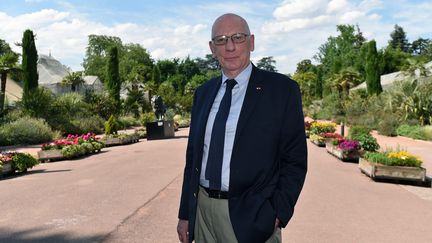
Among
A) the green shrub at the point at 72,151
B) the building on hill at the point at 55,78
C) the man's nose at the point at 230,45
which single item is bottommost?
the green shrub at the point at 72,151

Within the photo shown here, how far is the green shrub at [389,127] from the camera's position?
24.0 m

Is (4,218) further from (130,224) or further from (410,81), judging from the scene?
(410,81)

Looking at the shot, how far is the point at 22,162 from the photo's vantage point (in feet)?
39.4

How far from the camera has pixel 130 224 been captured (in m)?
6.41

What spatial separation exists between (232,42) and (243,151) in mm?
714

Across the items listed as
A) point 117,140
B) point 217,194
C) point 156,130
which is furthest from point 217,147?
point 156,130

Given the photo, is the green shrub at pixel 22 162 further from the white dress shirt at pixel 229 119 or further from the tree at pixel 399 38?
the tree at pixel 399 38

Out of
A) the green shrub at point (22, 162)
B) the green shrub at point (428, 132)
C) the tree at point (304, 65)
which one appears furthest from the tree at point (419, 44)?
the green shrub at point (22, 162)

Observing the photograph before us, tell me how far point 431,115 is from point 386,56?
45810 millimetres

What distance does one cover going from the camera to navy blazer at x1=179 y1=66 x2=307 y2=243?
243 cm

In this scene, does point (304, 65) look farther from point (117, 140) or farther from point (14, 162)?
point (14, 162)

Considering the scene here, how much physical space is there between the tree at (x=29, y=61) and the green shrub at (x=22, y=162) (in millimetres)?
16538

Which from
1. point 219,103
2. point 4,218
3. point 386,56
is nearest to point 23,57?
point 4,218

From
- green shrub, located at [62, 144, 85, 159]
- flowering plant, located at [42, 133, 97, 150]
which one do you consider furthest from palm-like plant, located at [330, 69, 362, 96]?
green shrub, located at [62, 144, 85, 159]
